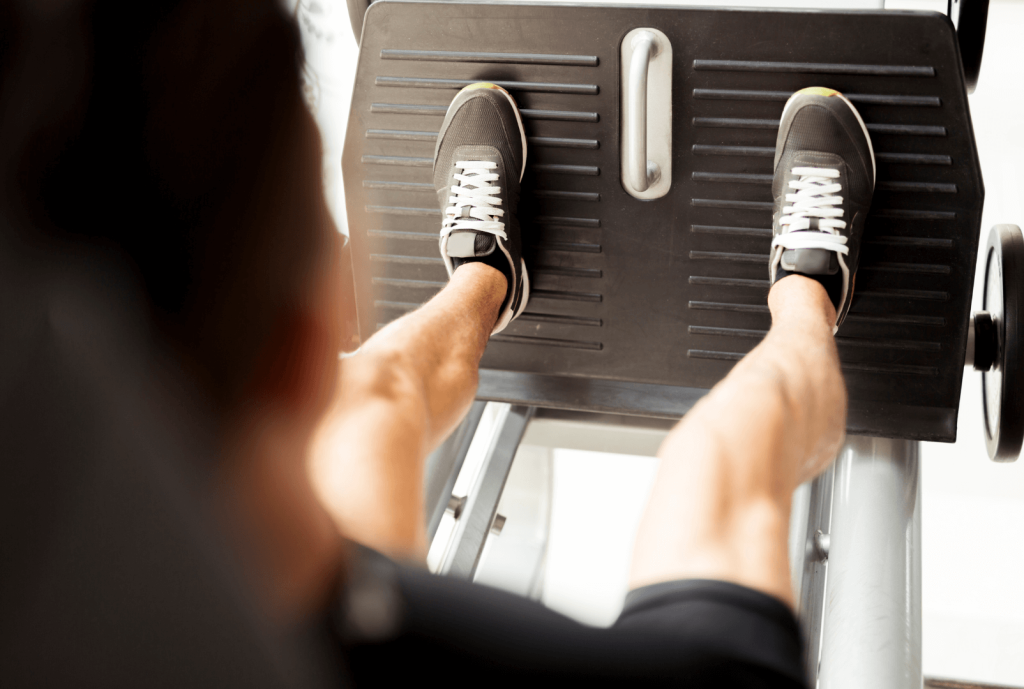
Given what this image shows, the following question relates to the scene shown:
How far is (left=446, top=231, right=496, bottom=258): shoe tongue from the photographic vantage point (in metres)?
1.19

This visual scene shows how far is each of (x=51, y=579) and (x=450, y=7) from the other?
1067mm

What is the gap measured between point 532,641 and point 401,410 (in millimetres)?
374

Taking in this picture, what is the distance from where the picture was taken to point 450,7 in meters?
1.19

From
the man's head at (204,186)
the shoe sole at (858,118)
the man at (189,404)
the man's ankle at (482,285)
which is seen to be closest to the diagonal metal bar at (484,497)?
the man's ankle at (482,285)

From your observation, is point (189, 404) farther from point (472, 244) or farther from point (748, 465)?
point (472, 244)

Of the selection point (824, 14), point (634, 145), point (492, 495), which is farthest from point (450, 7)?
point (492, 495)

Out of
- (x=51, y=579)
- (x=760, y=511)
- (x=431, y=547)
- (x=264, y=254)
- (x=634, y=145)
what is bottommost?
(x=51, y=579)

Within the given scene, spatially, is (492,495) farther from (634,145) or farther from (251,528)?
(251,528)

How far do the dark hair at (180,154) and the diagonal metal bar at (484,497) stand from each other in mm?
1005

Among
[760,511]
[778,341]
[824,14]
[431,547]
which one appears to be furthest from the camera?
[431,547]

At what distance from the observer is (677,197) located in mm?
1229

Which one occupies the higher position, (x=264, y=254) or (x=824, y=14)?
(x=824, y=14)

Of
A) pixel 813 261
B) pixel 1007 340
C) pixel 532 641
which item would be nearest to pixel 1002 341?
pixel 1007 340

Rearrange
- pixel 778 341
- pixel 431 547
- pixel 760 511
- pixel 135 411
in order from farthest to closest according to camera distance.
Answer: pixel 431 547 → pixel 778 341 → pixel 760 511 → pixel 135 411
